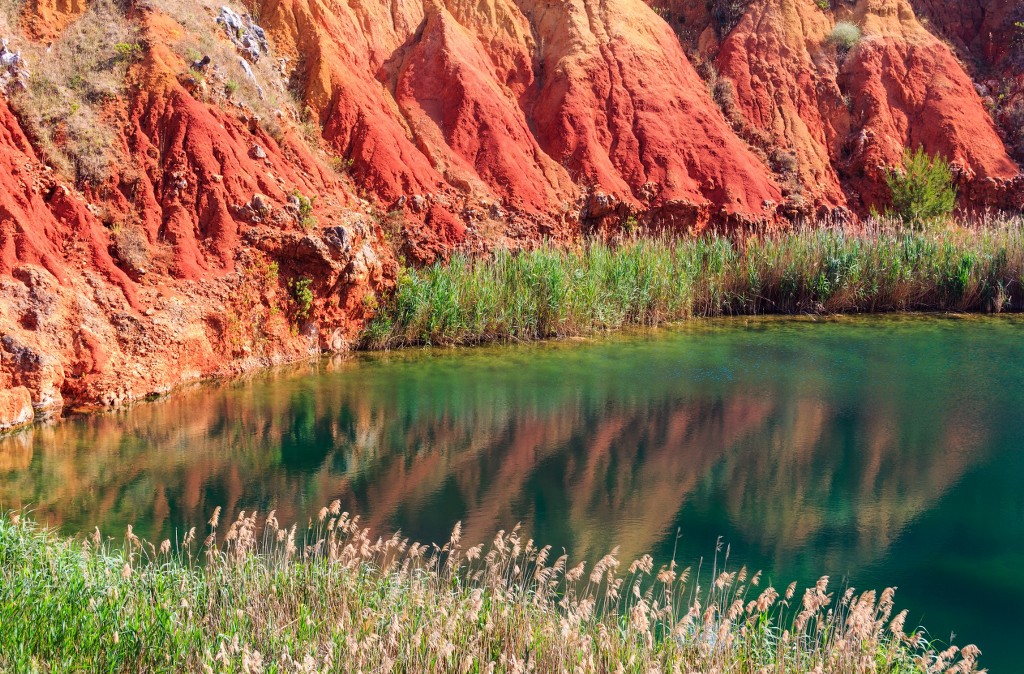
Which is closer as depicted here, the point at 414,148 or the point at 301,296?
the point at 301,296

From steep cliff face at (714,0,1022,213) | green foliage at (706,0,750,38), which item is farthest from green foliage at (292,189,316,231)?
green foliage at (706,0,750,38)

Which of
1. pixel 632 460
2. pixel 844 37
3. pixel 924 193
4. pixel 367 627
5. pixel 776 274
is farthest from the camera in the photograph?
pixel 844 37

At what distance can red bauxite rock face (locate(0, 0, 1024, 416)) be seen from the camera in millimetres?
12945

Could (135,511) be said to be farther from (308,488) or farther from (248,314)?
(248,314)

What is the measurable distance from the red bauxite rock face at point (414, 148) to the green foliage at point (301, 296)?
86 mm

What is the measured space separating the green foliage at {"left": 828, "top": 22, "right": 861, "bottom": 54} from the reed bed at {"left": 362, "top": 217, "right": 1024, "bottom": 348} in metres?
11.0

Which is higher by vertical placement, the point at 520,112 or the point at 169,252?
the point at 520,112

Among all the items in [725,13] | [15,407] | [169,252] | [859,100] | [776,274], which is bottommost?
[15,407]

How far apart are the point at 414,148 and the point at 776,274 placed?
8576 millimetres

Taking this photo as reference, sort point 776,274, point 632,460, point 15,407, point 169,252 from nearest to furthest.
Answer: point 632,460 → point 15,407 → point 169,252 → point 776,274

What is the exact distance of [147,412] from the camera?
11.5 metres

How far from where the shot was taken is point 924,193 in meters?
24.4

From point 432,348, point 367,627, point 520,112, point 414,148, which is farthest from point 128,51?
point 367,627

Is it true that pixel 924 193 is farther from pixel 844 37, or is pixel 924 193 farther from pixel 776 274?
pixel 844 37
